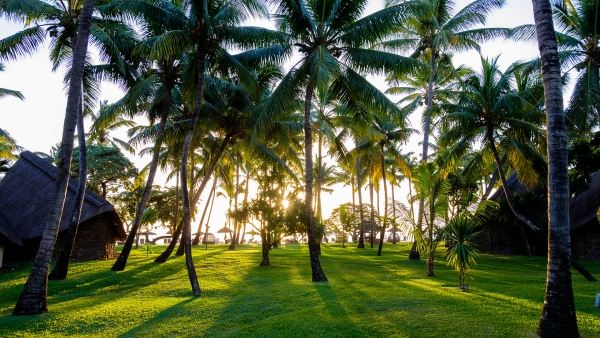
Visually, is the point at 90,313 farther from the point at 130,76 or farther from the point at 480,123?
the point at 480,123

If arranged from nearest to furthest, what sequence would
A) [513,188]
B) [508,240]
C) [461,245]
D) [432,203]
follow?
[461,245], [432,203], [508,240], [513,188]

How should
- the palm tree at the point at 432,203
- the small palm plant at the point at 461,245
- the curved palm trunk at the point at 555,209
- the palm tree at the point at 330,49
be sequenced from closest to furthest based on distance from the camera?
the curved palm trunk at the point at 555,209 → the small palm plant at the point at 461,245 → the palm tree at the point at 330,49 → the palm tree at the point at 432,203

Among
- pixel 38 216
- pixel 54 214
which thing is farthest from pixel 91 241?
pixel 54 214

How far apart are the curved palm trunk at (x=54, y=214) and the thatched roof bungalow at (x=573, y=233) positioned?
21.1m

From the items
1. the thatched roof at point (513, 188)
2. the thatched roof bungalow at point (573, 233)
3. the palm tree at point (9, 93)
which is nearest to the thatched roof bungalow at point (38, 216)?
the palm tree at point (9, 93)

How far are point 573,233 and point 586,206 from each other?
5.39 feet

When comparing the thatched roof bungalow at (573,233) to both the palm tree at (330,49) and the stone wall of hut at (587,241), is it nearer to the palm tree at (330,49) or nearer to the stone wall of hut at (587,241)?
the stone wall of hut at (587,241)

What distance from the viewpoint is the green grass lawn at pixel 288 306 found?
22.1 ft

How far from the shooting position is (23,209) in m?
18.4

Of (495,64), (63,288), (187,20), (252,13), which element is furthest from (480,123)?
(63,288)

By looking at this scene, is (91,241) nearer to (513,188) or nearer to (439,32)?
(439,32)

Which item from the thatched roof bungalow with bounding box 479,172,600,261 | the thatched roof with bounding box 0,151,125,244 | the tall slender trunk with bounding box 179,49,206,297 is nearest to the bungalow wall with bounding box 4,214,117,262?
the thatched roof with bounding box 0,151,125,244

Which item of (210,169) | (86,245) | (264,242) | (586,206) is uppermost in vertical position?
(210,169)

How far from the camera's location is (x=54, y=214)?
840 centimetres
